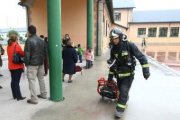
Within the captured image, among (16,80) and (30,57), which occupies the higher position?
(30,57)

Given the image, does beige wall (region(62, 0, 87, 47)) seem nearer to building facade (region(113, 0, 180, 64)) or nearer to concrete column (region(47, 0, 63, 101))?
concrete column (region(47, 0, 63, 101))

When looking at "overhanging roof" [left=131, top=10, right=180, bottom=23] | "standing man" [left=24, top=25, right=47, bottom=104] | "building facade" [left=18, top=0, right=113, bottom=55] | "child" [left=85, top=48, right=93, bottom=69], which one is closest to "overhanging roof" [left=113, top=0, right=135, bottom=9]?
"overhanging roof" [left=131, top=10, right=180, bottom=23]

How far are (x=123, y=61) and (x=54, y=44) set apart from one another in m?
1.54

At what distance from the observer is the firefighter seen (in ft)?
12.5

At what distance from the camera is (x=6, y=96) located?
494 centimetres

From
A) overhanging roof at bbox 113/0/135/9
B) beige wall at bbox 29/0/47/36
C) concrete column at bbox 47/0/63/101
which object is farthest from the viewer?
overhanging roof at bbox 113/0/135/9

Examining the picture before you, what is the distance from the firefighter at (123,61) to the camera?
12.5ft

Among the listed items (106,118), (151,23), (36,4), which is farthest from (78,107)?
(151,23)

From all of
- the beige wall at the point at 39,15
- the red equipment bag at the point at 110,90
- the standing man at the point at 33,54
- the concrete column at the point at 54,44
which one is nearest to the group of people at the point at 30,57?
the standing man at the point at 33,54

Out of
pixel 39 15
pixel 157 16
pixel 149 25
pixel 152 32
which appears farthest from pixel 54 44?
pixel 157 16

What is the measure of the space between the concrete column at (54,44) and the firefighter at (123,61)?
1247mm

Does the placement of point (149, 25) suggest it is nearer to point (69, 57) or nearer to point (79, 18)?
point (79, 18)

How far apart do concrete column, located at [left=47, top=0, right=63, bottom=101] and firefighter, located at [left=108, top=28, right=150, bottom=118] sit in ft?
4.09

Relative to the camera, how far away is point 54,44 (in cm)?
439
